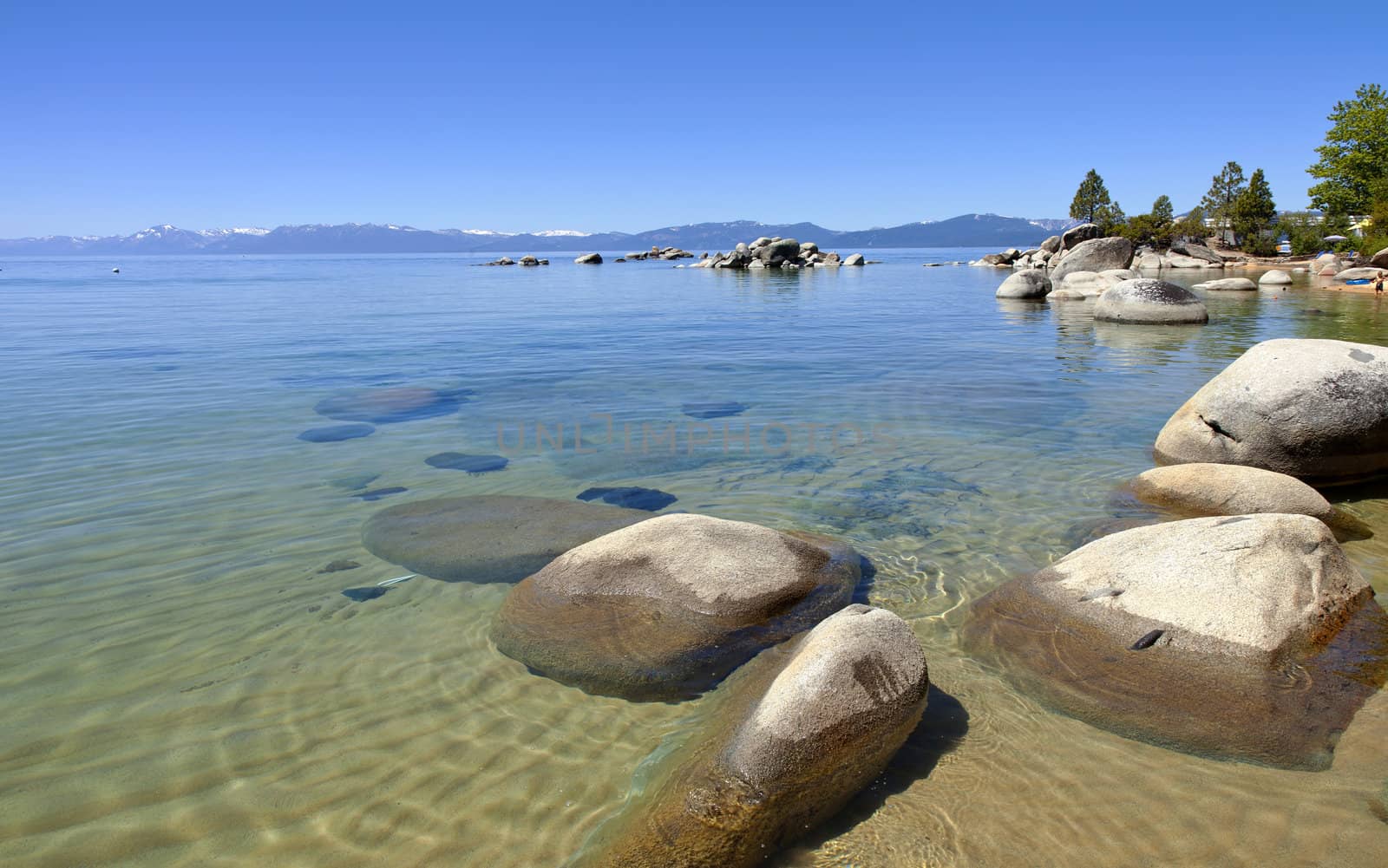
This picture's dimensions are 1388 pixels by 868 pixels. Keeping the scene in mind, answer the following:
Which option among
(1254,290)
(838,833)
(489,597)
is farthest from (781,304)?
(838,833)

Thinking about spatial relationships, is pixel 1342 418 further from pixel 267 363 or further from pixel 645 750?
pixel 267 363

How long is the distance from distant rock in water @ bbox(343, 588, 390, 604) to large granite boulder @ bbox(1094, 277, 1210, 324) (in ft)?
→ 83.0

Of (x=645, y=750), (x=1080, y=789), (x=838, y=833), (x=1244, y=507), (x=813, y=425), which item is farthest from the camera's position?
(x=813, y=425)

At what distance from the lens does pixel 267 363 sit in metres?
18.6

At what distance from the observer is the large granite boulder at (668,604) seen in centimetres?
500

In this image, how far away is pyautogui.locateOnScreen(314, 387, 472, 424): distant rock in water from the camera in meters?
12.7

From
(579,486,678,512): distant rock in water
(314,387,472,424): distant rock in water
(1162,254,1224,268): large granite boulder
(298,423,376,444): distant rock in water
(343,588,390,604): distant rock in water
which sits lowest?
(343,588,390,604): distant rock in water

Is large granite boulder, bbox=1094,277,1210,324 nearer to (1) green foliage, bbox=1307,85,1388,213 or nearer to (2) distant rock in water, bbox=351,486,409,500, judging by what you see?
(2) distant rock in water, bbox=351,486,409,500

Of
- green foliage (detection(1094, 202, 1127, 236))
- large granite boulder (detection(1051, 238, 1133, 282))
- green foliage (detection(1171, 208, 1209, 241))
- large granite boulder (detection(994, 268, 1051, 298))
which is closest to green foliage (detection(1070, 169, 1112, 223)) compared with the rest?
green foliage (detection(1094, 202, 1127, 236))

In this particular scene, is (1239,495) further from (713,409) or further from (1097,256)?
(1097,256)

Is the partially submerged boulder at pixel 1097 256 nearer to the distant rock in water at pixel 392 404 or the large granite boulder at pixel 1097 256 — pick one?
the large granite boulder at pixel 1097 256

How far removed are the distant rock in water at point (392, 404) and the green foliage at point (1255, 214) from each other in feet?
258

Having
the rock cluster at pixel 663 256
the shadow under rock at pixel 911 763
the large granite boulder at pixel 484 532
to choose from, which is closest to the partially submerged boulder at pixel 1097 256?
the large granite boulder at pixel 484 532

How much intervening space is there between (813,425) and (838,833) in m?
8.64
